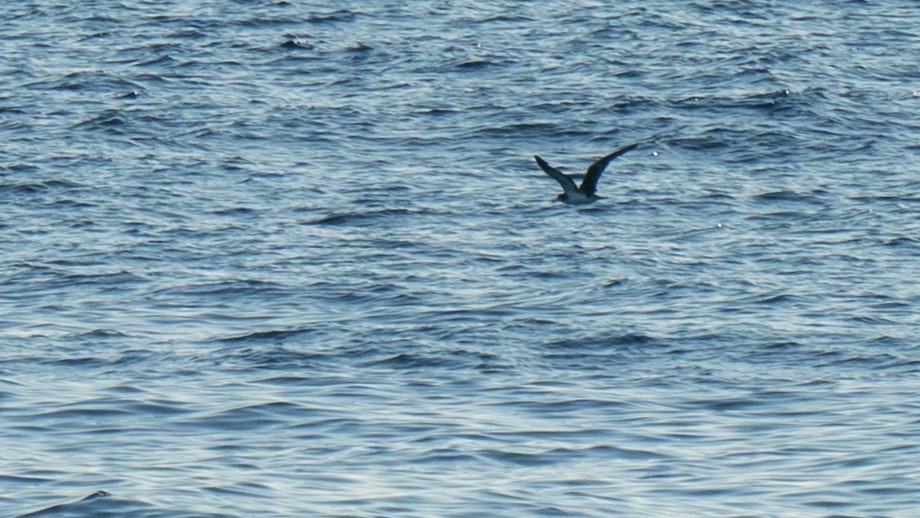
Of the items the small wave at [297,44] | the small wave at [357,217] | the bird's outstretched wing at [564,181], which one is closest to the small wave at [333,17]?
the small wave at [297,44]

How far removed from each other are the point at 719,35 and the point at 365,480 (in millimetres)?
25266

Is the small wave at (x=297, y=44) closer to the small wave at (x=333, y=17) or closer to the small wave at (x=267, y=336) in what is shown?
the small wave at (x=333, y=17)

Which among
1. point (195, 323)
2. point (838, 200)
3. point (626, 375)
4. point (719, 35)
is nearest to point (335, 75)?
point (719, 35)

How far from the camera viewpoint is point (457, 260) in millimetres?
24156

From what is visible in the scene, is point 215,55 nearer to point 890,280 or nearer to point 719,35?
point 719,35

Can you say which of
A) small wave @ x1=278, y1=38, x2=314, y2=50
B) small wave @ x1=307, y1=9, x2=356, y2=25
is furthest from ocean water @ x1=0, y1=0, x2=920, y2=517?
small wave @ x1=307, y1=9, x2=356, y2=25

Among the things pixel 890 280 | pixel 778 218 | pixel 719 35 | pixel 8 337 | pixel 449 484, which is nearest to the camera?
pixel 449 484

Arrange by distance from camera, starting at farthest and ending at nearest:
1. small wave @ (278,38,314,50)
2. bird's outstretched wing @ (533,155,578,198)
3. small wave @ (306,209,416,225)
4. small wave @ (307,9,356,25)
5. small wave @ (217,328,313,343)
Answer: small wave @ (307,9,356,25)
small wave @ (278,38,314,50)
small wave @ (306,209,416,225)
bird's outstretched wing @ (533,155,578,198)
small wave @ (217,328,313,343)

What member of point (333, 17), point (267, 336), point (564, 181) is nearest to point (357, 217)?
point (564, 181)

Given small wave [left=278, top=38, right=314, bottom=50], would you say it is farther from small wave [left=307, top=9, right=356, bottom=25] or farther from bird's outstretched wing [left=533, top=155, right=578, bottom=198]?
bird's outstretched wing [left=533, top=155, right=578, bottom=198]

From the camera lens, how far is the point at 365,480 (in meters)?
15.2

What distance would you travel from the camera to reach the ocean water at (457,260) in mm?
15578

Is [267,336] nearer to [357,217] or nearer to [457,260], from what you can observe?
[457,260]

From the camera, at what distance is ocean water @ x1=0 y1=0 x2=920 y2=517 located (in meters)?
15.6
